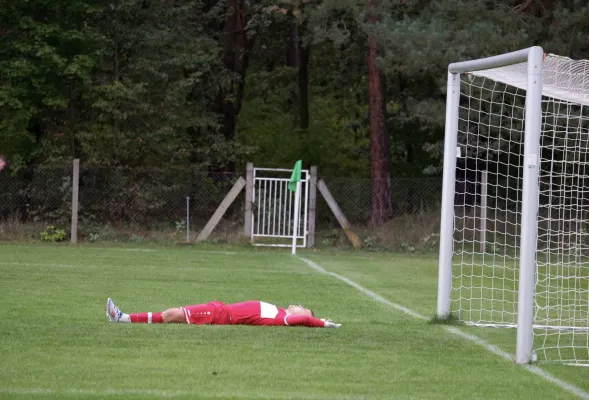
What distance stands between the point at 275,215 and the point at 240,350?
20.8 metres

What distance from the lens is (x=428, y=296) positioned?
16234 mm

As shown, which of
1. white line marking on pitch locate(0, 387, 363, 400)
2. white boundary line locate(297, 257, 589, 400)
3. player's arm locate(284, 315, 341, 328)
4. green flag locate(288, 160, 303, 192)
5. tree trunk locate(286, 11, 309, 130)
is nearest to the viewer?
white line marking on pitch locate(0, 387, 363, 400)

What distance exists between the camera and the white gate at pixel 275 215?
29.2 metres

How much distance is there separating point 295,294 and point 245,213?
554 inches

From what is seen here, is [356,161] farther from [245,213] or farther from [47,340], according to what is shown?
[47,340]

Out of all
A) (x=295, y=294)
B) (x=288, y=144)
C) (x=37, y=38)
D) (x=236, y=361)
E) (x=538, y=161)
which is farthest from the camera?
(x=288, y=144)

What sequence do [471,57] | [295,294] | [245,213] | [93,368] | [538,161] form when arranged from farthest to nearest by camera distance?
[245,213] < [471,57] < [295,294] < [538,161] < [93,368]

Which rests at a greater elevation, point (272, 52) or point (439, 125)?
point (272, 52)

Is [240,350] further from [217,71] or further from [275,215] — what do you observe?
[217,71]

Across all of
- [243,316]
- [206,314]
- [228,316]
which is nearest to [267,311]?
[243,316]

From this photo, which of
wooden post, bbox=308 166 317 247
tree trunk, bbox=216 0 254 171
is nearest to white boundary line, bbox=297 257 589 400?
wooden post, bbox=308 166 317 247

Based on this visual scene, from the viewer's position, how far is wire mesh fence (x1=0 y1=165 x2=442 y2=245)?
3025cm

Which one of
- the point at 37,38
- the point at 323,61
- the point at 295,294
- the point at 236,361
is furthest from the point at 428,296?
the point at 323,61

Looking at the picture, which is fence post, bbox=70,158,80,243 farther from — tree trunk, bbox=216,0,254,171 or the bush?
tree trunk, bbox=216,0,254,171
